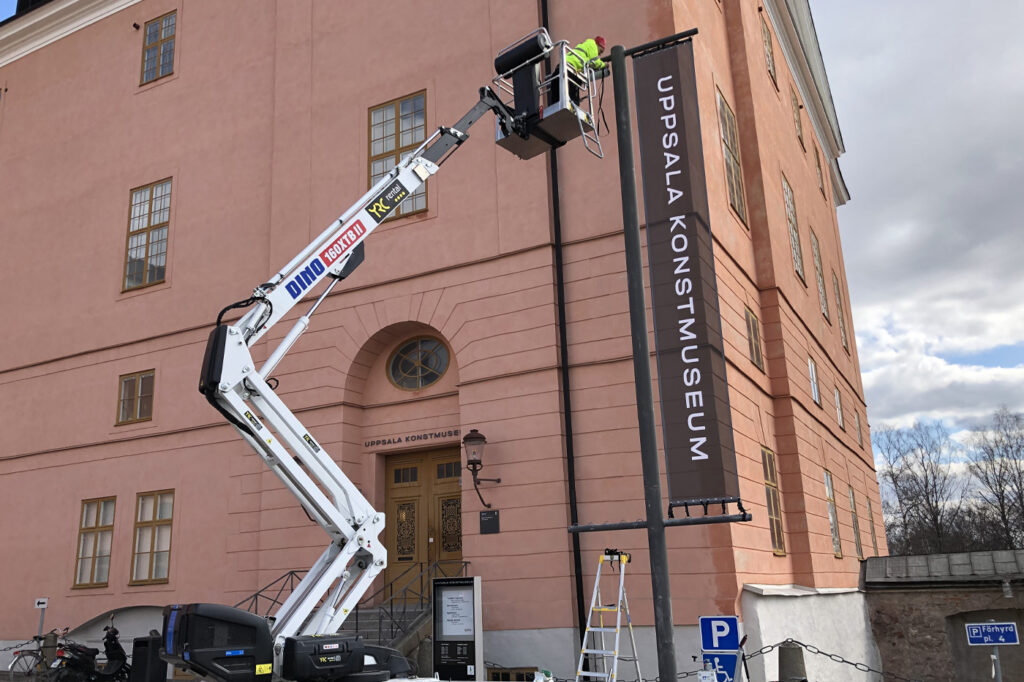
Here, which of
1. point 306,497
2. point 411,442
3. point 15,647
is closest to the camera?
point 306,497

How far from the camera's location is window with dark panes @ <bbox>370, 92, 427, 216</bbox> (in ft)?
55.5

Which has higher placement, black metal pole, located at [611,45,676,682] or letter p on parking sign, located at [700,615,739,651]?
black metal pole, located at [611,45,676,682]

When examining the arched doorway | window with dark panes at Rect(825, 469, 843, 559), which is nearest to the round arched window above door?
the arched doorway

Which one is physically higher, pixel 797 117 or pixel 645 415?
pixel 797 117

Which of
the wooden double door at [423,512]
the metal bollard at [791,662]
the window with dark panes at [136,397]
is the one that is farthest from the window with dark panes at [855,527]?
the window with dark panes at [136,397]

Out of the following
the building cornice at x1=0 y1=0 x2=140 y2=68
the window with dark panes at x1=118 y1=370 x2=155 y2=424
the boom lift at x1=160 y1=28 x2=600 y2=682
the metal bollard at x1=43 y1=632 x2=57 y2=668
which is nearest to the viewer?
the boom lift at x1=160 y1=28 x2=600 y2=682

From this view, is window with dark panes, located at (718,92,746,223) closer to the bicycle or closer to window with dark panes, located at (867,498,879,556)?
window with dark panes, located at (867,498,879,556)

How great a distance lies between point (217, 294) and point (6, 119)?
10.8 meters

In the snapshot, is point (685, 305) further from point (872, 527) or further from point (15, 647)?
point (872, 527)

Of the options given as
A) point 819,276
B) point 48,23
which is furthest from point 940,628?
point 48,23

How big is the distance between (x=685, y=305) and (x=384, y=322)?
22.3 feet

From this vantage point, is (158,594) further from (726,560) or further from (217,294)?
(726,560)

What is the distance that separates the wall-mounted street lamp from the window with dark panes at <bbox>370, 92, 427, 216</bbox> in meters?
4.87

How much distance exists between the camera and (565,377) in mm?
14273
